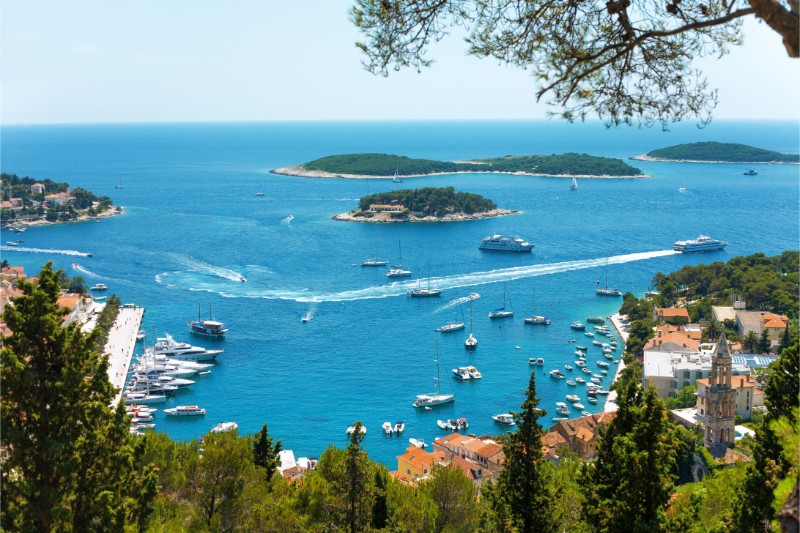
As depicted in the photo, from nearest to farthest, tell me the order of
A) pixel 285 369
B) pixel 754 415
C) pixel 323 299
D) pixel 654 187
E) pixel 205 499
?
pixel 205 499
pixel 754 415
pixel 285 369
pixel 323 299
pixel 654 187

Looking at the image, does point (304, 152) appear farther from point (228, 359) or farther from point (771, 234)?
point (228, 359)

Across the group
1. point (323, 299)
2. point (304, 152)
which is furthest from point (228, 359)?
point (304, 152)

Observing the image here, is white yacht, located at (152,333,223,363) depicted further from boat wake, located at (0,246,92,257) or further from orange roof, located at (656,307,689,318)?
boat wake, located at (0,246,92,257)

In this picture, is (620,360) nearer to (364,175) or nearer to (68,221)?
(68,221)

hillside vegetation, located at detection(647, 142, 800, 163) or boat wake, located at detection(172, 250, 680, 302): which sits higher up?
hillside vegetation, located at detection(647, 142, 800, 163)

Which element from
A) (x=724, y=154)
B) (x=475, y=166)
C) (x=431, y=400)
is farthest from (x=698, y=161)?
(x=431, y=400)

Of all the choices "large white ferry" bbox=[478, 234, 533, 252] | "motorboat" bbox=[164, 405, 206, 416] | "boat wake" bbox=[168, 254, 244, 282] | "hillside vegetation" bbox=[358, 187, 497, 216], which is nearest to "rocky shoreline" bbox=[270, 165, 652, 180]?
"hillside vegetation" bbox=[358, 187, 497, 216]
